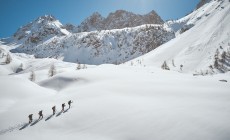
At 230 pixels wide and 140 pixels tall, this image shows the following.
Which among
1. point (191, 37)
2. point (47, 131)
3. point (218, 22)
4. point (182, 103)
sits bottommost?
point (47, 131)

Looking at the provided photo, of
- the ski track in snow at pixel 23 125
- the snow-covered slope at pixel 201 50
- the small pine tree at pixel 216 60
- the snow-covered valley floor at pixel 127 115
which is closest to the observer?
the snow-covered valley floor at pixel 127 115

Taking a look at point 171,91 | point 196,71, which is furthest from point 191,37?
point 171,91

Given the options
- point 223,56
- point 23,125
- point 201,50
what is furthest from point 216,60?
point 23,125

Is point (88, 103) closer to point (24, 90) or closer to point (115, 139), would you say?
point (115, 139)

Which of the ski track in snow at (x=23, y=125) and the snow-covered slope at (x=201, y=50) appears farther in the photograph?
the snow-covered slope at (x=201, y=50)

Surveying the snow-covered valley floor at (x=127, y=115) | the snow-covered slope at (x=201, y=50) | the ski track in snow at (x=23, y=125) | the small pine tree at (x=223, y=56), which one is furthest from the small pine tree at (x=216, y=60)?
the ski track in snow at (x=23, y=125)

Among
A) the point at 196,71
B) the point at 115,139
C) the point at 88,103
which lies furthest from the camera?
the point at 196,71

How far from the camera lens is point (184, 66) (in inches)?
3260

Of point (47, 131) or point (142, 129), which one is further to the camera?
point (47, 131)

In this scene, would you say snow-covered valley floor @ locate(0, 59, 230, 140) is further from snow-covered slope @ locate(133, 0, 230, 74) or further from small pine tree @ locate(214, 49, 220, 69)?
snow-covered slope @ locate(133, 0, 230, 74)

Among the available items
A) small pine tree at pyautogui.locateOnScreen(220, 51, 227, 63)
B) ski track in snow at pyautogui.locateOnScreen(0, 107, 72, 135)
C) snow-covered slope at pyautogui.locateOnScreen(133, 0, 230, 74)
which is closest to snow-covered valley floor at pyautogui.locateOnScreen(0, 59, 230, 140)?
ski track in snow at pyautogui.locateOnScreen(0, 107, 72, 135)

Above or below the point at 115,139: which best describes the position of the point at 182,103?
above

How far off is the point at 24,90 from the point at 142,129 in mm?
29565

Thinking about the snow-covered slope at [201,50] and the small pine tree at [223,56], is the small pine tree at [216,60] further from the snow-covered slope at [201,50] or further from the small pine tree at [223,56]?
the small pine tree at [223,56]
